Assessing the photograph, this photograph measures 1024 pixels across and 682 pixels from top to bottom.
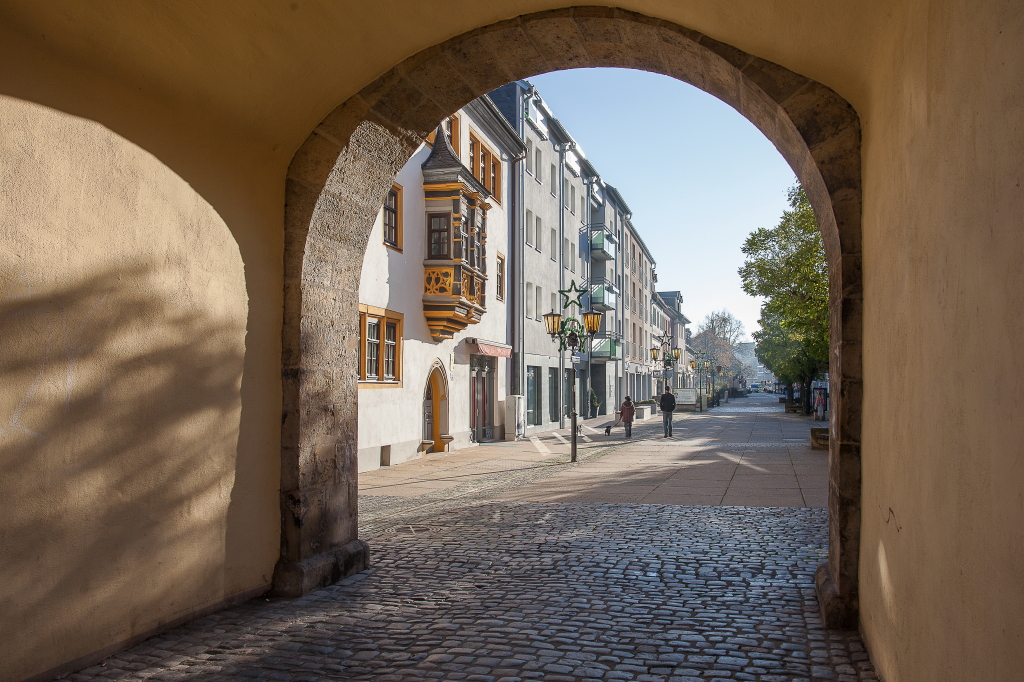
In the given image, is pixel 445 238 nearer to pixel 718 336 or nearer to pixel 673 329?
pixel 673 329

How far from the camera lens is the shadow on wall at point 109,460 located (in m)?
3.93

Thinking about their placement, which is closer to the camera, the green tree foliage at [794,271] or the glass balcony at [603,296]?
the green tree foliage at [794,271]

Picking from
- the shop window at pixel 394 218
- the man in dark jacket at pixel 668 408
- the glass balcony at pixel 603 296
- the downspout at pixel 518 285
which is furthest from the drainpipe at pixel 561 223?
the shop window at pixel 394 218

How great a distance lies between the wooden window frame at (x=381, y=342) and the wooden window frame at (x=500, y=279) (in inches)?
307

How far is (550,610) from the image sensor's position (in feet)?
17.5

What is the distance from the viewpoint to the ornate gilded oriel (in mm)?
18328

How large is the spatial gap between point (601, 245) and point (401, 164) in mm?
34795

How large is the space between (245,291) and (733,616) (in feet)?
12.5

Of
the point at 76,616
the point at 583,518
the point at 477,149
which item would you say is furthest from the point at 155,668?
the point at 477,149

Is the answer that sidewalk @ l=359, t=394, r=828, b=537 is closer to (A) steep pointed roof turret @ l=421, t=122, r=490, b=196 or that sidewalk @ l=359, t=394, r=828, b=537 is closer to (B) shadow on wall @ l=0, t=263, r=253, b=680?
(B) shadow on wall @ l=0, t=263, r=253, b=680

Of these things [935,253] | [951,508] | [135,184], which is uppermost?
[135,184]

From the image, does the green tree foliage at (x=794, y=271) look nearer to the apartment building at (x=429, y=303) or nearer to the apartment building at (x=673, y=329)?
the apartment building at (x=429, y=303)

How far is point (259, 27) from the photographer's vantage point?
4859mm

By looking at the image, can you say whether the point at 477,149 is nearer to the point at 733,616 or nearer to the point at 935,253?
the point at 733,616
